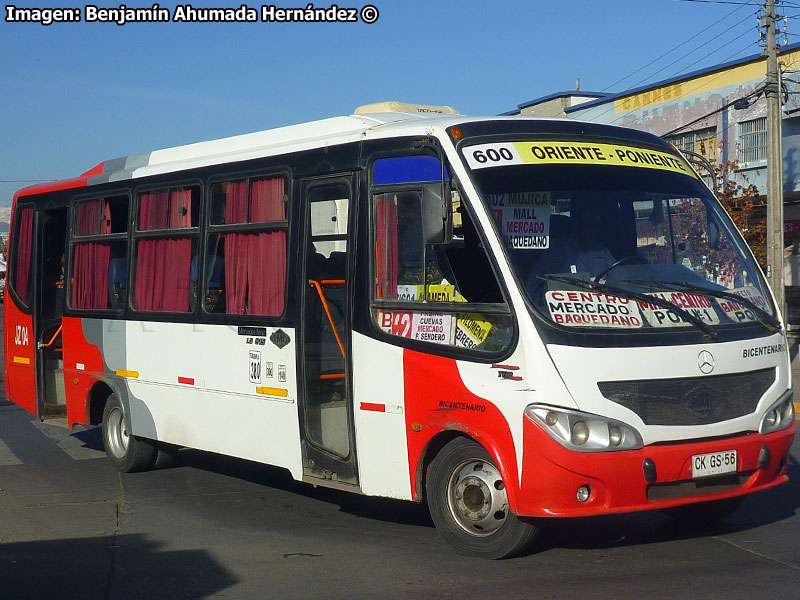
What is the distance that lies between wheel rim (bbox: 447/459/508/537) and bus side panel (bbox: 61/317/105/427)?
16.2 ft

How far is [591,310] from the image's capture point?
5965 mm

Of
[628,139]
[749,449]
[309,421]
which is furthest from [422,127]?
[749,449]

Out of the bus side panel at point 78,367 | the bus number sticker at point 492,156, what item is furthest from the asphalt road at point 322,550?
the bus number sticker at point 492,156

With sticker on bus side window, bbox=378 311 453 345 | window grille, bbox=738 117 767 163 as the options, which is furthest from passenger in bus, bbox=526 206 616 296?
window grille, bbox=738 117 767 163

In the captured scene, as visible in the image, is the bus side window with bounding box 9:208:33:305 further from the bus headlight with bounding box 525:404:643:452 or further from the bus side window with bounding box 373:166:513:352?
the bus headlight with bounding box 525:404:643:452

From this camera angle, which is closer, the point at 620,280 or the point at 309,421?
the point at 620,280

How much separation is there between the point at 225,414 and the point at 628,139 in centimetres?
382

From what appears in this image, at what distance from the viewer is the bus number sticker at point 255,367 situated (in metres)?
7.98

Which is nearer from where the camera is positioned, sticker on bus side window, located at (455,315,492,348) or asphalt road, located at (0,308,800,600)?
asphalt road, located at (0,308,800,600)

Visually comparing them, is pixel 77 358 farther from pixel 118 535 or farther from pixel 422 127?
pixel 422 127

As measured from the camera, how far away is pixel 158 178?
31.3 ft

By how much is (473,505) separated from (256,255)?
294cm

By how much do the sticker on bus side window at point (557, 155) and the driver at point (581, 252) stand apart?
0.37 metres

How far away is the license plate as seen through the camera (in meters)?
5.95
